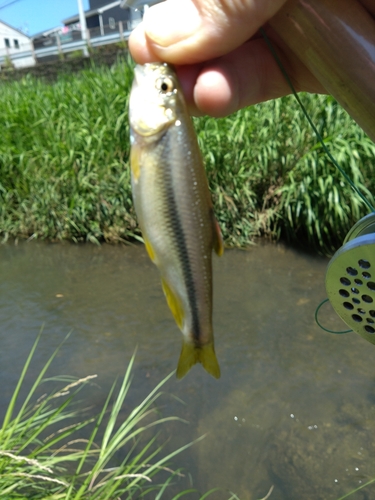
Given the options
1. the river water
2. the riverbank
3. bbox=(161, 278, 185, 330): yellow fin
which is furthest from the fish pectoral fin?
the riverbank

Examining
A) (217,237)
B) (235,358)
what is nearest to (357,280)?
(217,237)

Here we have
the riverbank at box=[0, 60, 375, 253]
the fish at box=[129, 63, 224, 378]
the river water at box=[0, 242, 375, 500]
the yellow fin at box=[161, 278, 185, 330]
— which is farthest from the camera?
the riverbank at box=[0, 60, 375, 253]

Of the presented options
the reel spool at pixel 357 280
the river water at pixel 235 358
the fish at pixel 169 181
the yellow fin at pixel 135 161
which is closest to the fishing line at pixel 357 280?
the reel spool at pixel 357 280

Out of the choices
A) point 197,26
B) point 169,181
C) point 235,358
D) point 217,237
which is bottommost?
point 235,358

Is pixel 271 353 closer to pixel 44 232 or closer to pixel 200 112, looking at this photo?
pixel 200 112

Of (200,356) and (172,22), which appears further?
(200,356)

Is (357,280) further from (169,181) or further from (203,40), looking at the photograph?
(203,40)

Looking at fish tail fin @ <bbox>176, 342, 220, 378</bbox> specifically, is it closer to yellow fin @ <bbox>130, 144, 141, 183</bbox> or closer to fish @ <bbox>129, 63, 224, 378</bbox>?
fish @ <bbox>129, 63, 224, 378</bbox>
